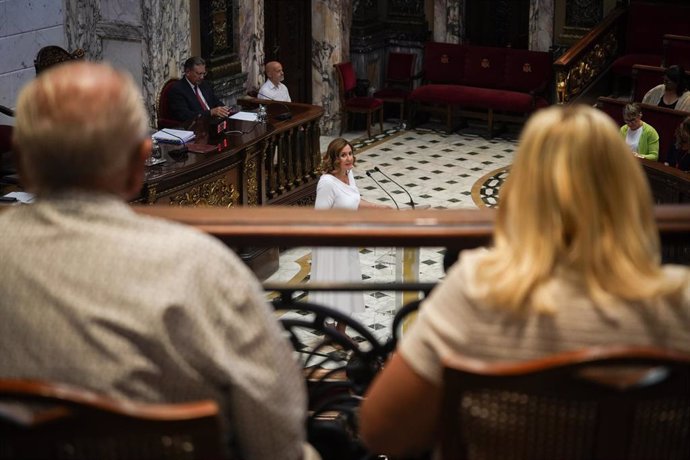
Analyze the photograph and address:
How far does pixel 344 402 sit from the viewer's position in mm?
2639

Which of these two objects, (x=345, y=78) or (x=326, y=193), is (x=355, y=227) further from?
(x=345, y=78)

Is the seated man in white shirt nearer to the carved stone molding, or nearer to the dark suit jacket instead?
the dark suit jacket

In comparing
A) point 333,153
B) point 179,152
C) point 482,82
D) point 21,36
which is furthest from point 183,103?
point 482,82

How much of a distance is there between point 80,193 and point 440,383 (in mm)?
635

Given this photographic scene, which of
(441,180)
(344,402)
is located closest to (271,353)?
(344,402)

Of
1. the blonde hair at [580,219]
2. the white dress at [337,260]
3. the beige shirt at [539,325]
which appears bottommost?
the white dress at [337,260]

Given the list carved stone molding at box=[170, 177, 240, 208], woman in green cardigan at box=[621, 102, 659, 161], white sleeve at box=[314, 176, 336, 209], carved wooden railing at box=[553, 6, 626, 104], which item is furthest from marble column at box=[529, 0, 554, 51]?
white sleeve at box=[314, 176, 336, 209]

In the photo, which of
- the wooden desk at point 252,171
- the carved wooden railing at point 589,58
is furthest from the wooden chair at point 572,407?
the carved wooden railing at point 589,58

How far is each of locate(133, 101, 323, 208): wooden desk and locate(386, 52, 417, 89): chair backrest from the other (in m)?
4.49

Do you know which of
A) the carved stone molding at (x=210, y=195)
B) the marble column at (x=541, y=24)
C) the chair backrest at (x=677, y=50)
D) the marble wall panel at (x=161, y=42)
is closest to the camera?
the carved stone molding at (x=210, y=195)

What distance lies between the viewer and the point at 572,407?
5.82 ft

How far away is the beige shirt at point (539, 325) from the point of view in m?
1.78

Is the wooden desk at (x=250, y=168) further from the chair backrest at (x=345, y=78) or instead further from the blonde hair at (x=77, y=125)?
the blonde hair at (x=77, y=125)

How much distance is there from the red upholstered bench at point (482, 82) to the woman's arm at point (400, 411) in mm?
12748
